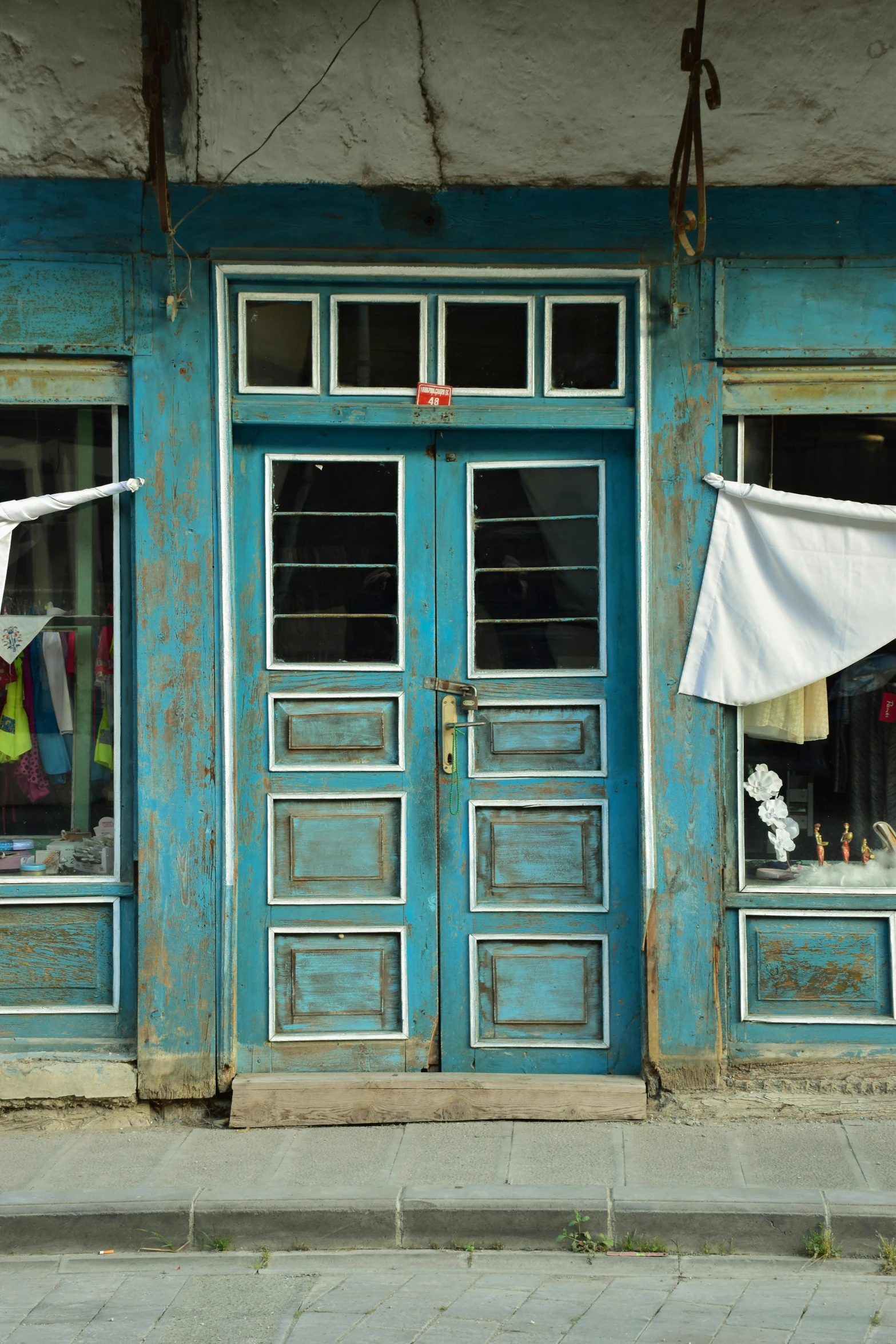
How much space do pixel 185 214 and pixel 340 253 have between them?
64 cm

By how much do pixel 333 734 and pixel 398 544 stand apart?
2.77 feet

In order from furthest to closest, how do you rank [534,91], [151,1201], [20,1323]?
[534,91]
[151,1201]
[20,1323]

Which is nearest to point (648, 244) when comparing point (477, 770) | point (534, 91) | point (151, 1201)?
point (534, 91)

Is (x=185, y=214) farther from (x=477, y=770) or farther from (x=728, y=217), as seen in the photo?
(x=477, y=770)

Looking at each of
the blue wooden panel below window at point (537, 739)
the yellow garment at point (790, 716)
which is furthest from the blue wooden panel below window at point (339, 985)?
the yellow garment at point (790, 716)

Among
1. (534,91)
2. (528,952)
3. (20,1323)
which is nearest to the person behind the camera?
(20,1323)

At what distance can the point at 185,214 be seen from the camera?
4.93 metres

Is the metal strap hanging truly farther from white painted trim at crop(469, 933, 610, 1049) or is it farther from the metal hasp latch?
white painted trim at crop(469, 933, 610, 1049)

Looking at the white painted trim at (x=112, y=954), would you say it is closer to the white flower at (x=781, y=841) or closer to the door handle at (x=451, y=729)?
the door handle at (x=451, y=729)

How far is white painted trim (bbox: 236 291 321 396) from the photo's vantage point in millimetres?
5035

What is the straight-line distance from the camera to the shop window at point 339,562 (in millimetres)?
5160

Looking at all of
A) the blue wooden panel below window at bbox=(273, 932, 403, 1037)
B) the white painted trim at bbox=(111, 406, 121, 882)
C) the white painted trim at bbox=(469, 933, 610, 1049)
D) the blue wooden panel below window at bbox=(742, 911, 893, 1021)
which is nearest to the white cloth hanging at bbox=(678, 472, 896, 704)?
the blue wooden panel below window at bbox=(742, 911, 893, 1021)

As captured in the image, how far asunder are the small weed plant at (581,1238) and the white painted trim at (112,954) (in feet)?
6.82

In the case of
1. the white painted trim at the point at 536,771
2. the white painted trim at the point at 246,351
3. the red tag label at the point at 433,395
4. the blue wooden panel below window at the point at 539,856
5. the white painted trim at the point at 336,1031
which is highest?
the white painted trim at the point at 246,351
